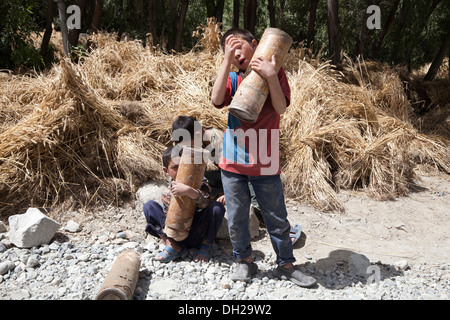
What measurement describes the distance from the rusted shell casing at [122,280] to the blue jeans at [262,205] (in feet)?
1.98

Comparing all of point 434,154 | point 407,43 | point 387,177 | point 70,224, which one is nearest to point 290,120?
point 387,177

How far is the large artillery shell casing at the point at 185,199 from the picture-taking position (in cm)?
238

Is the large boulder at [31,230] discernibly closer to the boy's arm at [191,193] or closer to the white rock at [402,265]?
the boy's arm at [191,193]

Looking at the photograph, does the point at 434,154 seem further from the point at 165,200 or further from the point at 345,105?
the point at 165,200

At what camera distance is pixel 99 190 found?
334cm

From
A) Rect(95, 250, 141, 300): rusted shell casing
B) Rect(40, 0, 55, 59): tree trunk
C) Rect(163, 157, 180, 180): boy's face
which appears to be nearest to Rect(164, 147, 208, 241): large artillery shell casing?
Rect(163, 157, 180, 180): boy's face

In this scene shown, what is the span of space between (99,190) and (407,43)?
303 inches

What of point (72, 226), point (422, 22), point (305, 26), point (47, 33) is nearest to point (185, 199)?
point (72, 226)

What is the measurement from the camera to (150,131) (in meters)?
3.78

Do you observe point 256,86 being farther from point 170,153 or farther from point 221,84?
point 170,153

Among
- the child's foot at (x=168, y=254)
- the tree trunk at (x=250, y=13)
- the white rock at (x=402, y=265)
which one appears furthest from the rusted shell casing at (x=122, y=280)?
the tree trunk at (x=250, y=13)

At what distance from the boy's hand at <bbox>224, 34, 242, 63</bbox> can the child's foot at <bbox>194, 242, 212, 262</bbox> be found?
1.27 metres

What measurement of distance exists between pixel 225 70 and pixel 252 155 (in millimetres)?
478

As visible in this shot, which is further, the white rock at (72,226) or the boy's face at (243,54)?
the white rock at (72,226)
